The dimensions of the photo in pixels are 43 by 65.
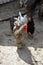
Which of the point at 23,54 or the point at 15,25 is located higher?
the point at 15,25

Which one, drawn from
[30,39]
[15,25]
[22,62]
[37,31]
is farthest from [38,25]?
[22,62]

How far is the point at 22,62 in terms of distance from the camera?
308 centimetres

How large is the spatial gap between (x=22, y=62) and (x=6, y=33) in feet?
3.25

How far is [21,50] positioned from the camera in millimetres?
3383

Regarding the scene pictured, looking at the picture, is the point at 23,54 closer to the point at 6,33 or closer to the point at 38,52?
the point at 38,52

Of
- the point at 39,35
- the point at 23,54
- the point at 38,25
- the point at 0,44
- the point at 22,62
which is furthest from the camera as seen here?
the point at 38,25

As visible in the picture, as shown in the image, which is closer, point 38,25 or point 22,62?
point 22,62

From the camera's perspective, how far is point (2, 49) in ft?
11.2

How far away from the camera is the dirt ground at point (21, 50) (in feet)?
10.2

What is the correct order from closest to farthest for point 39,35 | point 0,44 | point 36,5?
point 0,44, point 39,35, point 36,5

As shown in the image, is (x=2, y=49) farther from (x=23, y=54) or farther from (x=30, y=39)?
(x=30, y=39)

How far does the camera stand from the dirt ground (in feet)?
10.2

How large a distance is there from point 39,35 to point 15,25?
715 mm

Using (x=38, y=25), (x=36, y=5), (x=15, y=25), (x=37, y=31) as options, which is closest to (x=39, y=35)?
(x=37, y=31)
